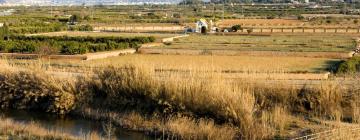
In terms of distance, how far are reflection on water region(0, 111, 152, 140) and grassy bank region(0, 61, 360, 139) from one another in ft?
1.01

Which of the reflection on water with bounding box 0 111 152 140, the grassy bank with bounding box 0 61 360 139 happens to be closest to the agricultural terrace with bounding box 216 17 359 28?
the grassy bank with bounding box 0 61 360 139

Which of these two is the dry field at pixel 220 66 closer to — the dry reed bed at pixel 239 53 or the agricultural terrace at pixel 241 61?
the agricultural terrace at pixel 241 61

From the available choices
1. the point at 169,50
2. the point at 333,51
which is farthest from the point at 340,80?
the point at 169,50

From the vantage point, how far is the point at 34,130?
13.2 meters

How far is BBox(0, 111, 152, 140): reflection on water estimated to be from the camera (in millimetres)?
13695

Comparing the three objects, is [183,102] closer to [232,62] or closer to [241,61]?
[232,62]

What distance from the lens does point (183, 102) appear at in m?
14.5

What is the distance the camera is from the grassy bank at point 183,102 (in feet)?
42.6

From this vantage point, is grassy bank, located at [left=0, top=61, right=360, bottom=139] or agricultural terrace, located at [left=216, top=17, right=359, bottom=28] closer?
grassy bank, located at [left=0, top=61, right=360, bottom=139]

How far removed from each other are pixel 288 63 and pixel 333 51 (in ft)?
15.7

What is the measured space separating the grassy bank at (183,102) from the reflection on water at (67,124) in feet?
1.01

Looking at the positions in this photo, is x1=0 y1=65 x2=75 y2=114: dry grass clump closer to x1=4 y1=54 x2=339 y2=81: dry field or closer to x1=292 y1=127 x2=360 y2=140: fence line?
x1=4 y1=54 x2=339 y2=81: dry field

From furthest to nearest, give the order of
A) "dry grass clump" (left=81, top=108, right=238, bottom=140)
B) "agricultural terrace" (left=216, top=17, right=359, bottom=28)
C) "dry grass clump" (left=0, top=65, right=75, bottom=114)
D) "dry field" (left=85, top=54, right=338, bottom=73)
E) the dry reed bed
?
"agricultural terrace" (left=216, top=17, right=359, bottom=28) → the dry reed bed → "dry field" (left=85, top=54, right=338, bottom=73) → "dry grass clump" (left=0, top=65, right=75, bottom=114) → "dry grass clump" (left=81, top=108, right=238, bottom=140)

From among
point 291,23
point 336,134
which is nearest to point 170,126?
point 336,134
